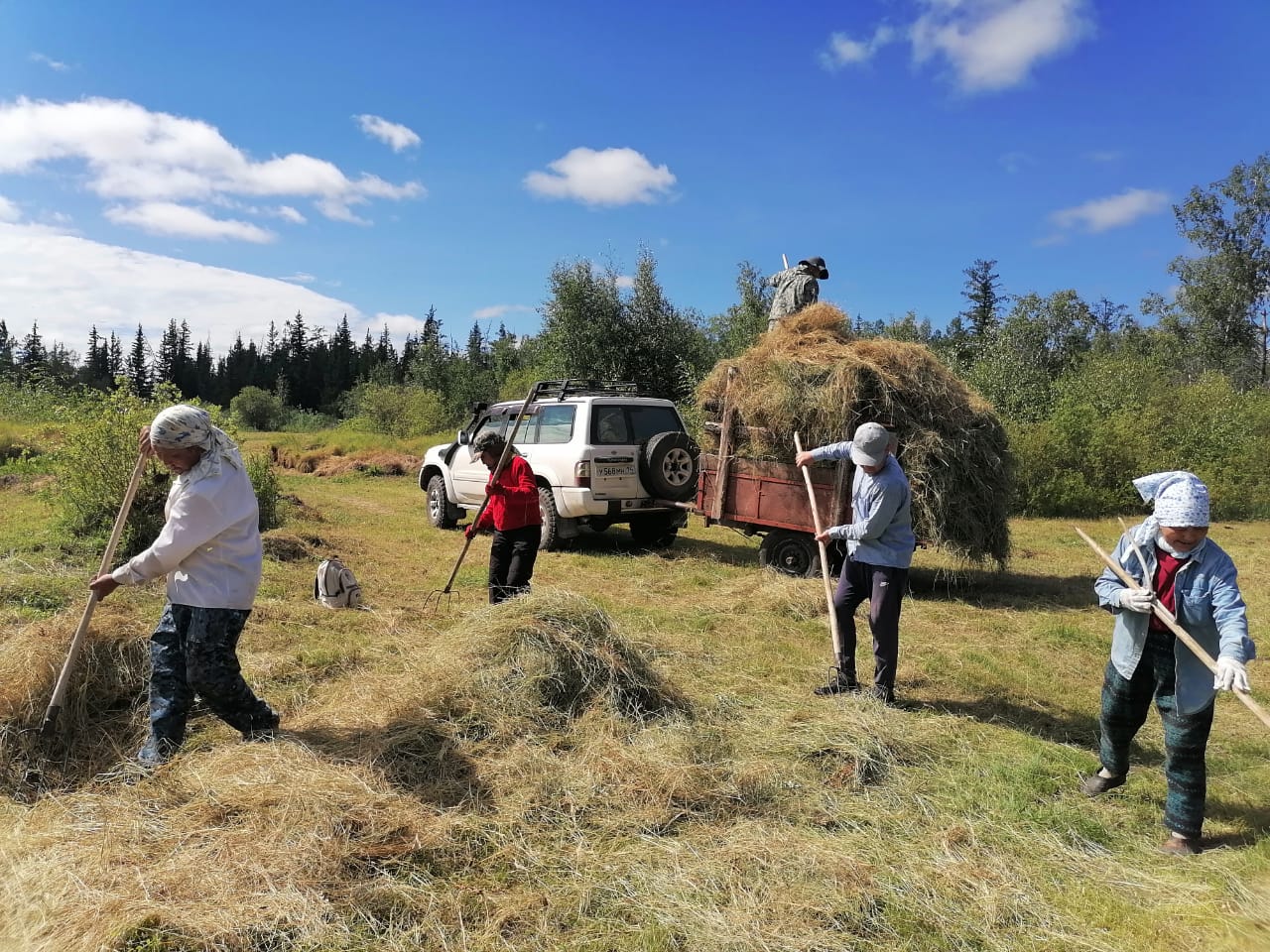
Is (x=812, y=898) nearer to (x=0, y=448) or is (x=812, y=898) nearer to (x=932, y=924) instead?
(x=932, y=924)

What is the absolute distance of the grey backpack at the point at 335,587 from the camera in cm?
661

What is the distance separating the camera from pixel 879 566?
4926 mm

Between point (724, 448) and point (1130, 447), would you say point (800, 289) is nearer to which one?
point (724, 448)

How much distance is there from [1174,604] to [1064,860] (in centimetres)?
114

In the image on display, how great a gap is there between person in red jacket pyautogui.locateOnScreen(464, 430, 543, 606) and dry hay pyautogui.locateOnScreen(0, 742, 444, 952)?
277 cm

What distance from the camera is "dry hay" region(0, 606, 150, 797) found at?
3.60m

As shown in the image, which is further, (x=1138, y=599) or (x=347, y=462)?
(x=347, y=462)

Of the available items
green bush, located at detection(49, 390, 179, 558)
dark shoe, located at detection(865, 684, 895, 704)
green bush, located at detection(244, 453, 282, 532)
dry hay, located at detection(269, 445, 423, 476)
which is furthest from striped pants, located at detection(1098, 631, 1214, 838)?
dry hay, located at detection(269, 445, 423, 476)

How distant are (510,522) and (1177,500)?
438cm

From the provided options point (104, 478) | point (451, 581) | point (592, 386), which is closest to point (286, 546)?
point (104, 478)

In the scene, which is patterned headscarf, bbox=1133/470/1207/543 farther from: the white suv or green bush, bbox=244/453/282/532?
green bush, bbox=244/453/282/532

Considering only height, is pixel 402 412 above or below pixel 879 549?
above

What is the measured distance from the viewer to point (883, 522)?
4871mm

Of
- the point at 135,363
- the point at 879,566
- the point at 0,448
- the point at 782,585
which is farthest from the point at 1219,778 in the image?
the point at 135,363
